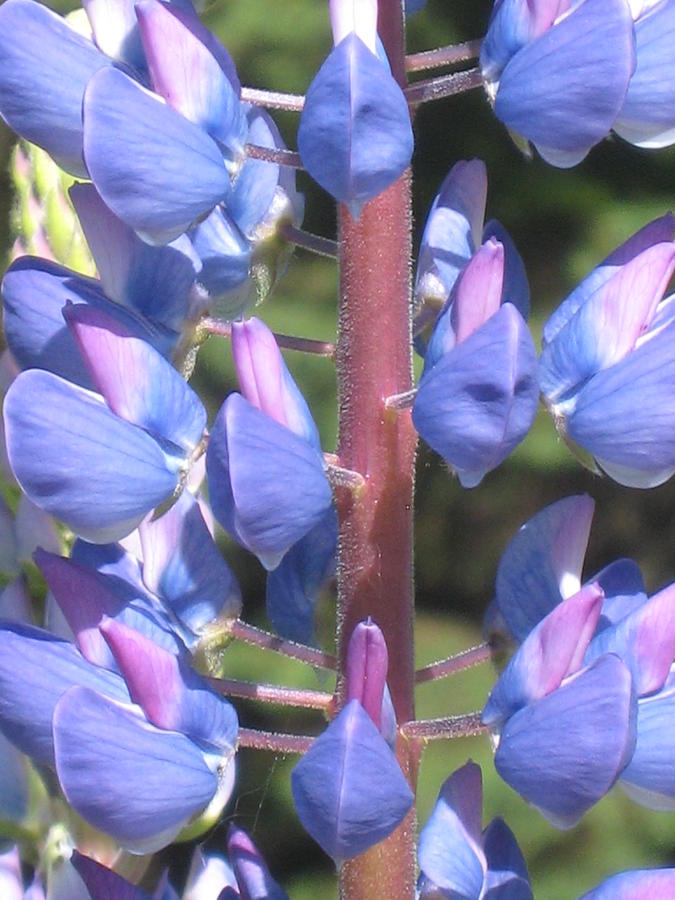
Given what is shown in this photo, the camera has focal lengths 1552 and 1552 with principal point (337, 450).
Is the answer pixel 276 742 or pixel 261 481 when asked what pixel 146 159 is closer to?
pixel 261 481

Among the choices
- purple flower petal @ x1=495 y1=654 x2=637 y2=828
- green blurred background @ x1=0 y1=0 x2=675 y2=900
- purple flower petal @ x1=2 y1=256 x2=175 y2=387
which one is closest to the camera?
purple flower petal @ x1=495 y1=654 x2=637 y2=828

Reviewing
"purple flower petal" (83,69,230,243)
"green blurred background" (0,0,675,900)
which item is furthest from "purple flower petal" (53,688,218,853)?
"green blurred background" (0,0,675,900)

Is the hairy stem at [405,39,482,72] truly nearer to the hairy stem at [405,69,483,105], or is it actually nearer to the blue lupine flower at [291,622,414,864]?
the hairy stem at [405,69,483,105]

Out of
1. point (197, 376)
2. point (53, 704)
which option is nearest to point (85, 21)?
point (53, 704)

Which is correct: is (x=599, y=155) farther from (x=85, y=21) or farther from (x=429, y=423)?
(x=429, y=423)

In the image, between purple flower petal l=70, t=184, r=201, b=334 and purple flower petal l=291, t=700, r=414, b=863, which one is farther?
purple flower petal l=70, t=184, r=201, b=334

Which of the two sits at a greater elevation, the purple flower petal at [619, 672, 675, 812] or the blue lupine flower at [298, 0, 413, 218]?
the blue lupine flower at [298, 0, 413, 218]

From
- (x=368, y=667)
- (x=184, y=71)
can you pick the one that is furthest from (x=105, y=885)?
(x=184, y=71)
